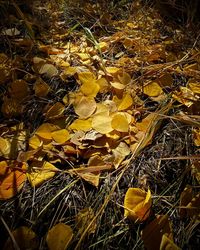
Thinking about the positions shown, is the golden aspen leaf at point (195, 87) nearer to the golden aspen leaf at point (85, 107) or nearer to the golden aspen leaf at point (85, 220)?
the golden aspen leaf at point (85, 107)

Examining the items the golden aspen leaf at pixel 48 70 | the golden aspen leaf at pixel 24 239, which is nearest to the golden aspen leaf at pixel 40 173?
the golden aspen leaf at pixel 24 239

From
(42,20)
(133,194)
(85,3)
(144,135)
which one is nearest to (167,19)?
(85,3)

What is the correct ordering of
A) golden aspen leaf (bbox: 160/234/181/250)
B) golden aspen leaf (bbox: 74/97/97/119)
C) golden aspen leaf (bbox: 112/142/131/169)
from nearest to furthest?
golden aspen leaf (bbox: 160/234/181/250) → golden aspen leaf (bbox: 112/142/131/169) → golden aspen leaf (bbox: 74/97/97/119)

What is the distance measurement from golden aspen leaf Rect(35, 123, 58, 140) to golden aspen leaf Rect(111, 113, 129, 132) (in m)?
0.17

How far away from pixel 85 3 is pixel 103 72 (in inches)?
30.7

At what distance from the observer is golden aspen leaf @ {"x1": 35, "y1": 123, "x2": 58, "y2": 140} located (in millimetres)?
746

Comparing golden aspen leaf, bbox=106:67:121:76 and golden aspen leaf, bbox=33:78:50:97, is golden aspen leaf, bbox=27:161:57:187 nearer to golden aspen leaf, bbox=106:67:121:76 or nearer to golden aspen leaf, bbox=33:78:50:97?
golden aspen leaf, bbox=33:78:50:97

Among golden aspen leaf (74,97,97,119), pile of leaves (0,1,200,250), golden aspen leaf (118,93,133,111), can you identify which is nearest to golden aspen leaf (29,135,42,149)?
pile of leaves (0,1,200,250)

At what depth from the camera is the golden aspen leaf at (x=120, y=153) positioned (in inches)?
27.5

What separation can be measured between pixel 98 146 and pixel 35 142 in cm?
18

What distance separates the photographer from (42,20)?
4.35 ft

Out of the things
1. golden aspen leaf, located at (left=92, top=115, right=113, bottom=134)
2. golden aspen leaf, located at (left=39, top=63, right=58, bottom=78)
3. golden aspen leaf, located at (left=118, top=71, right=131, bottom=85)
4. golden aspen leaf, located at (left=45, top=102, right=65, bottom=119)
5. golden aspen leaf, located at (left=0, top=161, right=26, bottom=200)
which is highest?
golden aspen leaf, located at (left=39, top=63, right=58, bottom=78)

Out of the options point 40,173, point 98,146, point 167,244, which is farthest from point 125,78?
point 167,244

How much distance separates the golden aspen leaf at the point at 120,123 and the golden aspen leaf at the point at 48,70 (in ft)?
1.09
